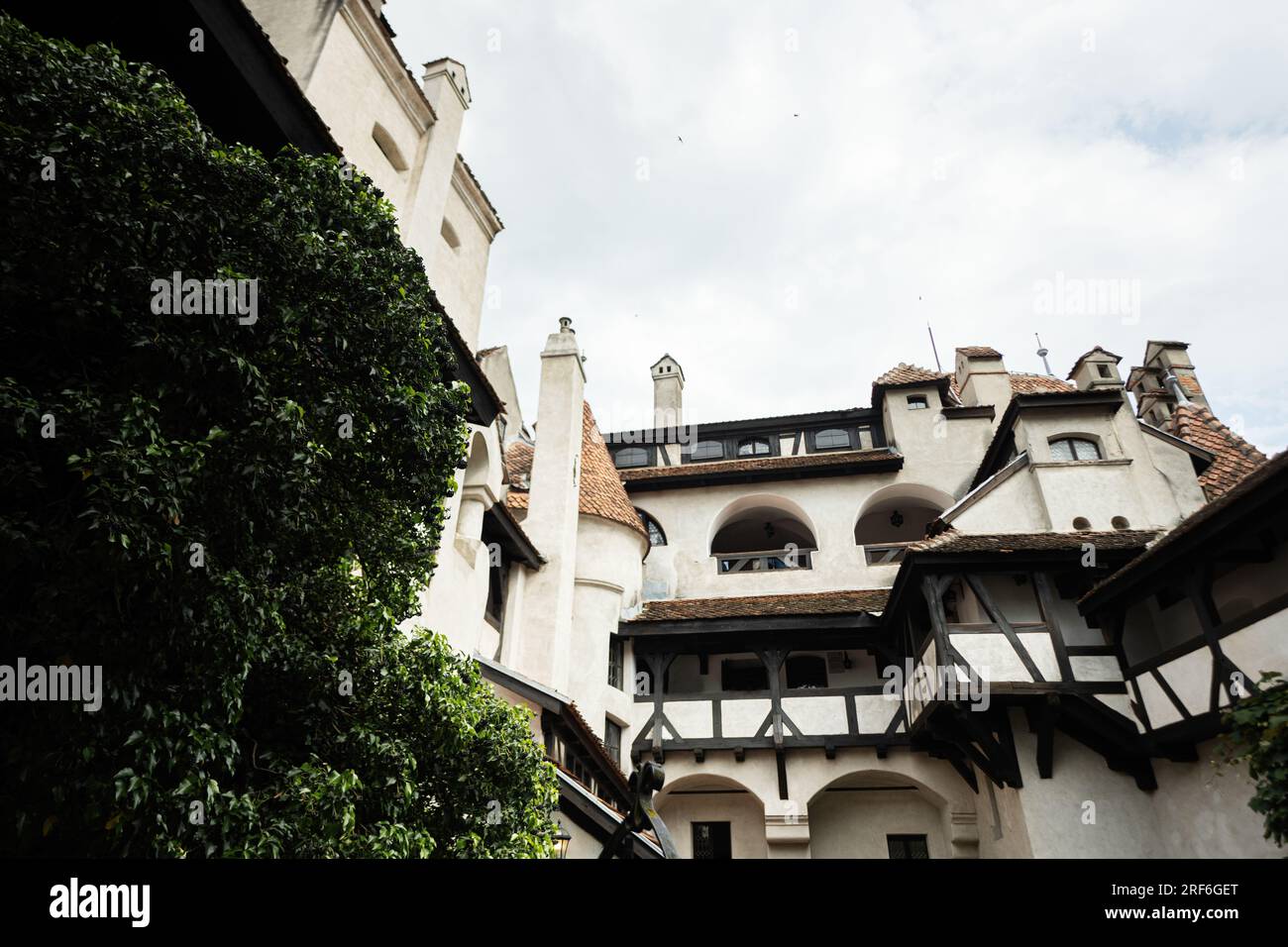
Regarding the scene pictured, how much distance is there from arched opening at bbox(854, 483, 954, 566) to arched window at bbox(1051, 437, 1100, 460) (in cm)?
476

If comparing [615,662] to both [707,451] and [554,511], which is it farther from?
[707,451]

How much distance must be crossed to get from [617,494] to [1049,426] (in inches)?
385

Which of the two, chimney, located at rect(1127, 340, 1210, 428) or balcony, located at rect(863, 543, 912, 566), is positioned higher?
chimney, located at rect(1127, 340, 1210, 428)

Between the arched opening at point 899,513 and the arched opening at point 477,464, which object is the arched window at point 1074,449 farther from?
the arched opening at point 477,464

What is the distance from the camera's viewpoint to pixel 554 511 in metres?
17.4

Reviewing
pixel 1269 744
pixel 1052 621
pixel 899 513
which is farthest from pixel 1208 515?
pixel 899 513

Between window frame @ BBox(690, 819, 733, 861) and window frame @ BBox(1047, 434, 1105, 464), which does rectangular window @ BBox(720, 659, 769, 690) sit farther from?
window frame @ BBox(1047, 434, 1105, 464)

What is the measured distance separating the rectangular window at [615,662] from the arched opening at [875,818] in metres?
5.01

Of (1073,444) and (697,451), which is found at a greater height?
(697,451)

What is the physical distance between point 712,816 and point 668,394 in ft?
43.0

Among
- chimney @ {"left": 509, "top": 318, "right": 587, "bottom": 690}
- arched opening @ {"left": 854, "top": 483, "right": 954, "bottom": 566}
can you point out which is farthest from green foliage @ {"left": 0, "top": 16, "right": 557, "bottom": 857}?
arched opening @ {"left": 854, "top": 483, "right": 954, "bottom": 566}

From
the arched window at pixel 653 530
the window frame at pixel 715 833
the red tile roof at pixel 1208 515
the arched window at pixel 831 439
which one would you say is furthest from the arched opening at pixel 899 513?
the red tile roof at pixel 1208 515

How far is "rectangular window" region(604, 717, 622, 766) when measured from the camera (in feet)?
57.4
